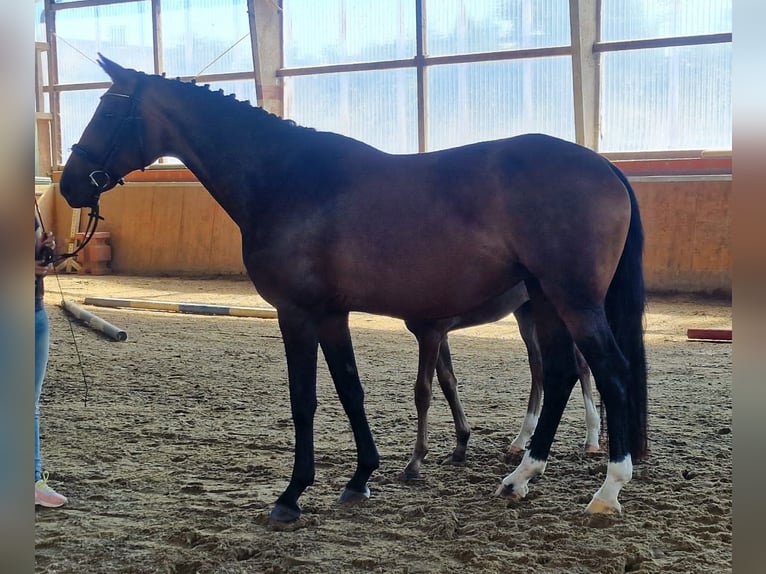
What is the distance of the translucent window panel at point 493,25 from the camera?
11984 mm

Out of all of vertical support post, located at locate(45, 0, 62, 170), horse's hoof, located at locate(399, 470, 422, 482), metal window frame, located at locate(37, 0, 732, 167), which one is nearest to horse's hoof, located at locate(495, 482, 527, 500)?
horse's hoof, located at locate(399, 470, 422, 482)

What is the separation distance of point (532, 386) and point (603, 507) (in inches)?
43.6

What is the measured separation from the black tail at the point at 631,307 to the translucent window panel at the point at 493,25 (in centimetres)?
914

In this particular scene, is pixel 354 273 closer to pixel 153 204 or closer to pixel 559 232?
pixel 559 232

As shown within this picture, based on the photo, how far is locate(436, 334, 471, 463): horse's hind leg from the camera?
4.12m

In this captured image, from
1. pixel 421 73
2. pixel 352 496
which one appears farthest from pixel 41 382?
pixel 421 73

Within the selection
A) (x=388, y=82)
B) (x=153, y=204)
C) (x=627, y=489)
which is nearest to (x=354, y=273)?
(x=627, y=489)

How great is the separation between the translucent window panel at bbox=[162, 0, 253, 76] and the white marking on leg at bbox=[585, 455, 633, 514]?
12.5 metres

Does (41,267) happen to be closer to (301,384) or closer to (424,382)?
(301,384)

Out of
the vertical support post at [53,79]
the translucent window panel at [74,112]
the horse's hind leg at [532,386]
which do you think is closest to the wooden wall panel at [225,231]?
the vertical support post at [53,79]

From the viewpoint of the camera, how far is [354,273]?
344 cm

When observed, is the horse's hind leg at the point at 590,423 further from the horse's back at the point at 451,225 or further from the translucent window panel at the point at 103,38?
the translucent window panel at the point at 103,38

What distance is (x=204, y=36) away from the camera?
1502cm
